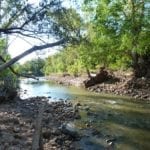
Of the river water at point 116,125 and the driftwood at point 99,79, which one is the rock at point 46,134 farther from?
the driftwood at point 99,79

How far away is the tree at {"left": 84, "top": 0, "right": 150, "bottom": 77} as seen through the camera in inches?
1601

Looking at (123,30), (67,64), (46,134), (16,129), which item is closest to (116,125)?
(46,134)

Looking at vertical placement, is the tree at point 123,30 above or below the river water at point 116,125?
above

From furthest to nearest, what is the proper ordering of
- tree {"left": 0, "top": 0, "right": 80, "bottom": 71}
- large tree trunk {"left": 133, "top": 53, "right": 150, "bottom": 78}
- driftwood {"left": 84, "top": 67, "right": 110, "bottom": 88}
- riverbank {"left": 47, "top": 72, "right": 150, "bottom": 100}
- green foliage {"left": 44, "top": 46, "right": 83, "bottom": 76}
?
green foliage {"left": 44, "top": 46, "right": 83, "bottom": 76} < driftwood {"left": 84, "top": 67, "right": 110, "bottom": 88} < large tree trunk {"left": 133, "top": 53, "right": 150, "bottom": 78} < riverbank {"left": 47, "top": 72, "right": 150, "bottom": 100} < tree {"left": 0, "top": 0, "right": 80, "bottom": 71}

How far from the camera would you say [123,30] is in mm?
41156

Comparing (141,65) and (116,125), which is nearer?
(116,125)

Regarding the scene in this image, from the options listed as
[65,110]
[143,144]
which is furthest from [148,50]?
[143,144]

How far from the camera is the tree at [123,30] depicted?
40.7m

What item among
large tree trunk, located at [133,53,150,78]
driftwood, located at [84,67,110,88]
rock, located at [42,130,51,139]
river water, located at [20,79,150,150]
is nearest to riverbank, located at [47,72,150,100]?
large tree trunk, located at [133,53,150,78]

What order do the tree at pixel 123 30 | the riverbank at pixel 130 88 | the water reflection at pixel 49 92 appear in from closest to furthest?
the riverbank at pixel 130 88 < the water reflection at pixel 49 92 < the tree at pixel 123 30

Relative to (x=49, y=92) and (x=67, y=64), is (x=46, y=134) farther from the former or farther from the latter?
(x=67, y=64)

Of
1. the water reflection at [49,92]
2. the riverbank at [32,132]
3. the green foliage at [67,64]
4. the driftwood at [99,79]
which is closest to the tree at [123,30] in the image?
the green foliage at [67,64]

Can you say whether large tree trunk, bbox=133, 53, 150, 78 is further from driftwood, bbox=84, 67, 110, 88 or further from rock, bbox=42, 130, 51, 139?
rock, bbox=42, 130, 51, 139

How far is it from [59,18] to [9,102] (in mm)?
15399
